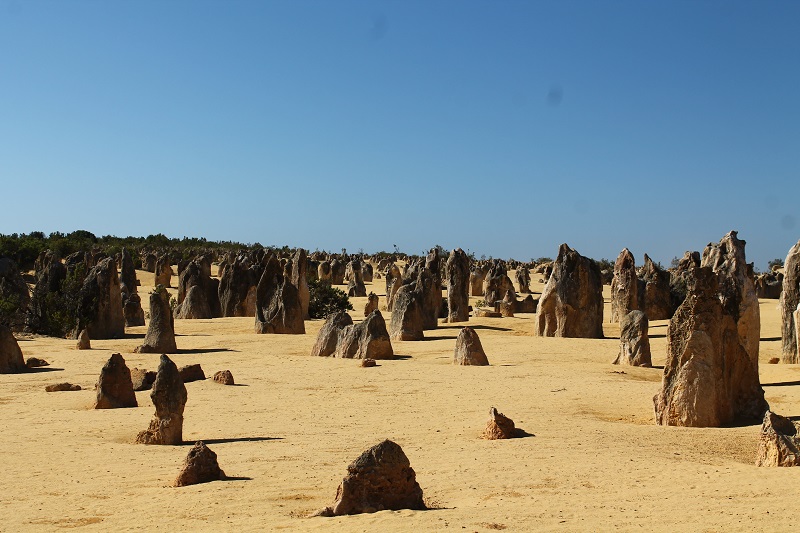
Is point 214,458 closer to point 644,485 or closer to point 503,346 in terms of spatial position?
point 644,485

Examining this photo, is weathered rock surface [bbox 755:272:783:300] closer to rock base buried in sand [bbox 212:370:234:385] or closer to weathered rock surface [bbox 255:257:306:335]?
weathered rock surface [bbox 255:257:306:335]

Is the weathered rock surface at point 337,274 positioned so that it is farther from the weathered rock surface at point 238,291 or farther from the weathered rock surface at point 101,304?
the weathered rock surface at point 101,304

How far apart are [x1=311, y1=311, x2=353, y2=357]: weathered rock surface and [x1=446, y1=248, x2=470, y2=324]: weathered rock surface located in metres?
8.96

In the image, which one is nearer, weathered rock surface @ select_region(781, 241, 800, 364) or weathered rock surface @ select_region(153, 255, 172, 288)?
weathered rock surface @ select_region(781, 241, 800, 364)

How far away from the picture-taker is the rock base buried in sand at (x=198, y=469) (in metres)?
7.91

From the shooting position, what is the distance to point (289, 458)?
9.18 m

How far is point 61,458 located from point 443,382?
23.3 feet

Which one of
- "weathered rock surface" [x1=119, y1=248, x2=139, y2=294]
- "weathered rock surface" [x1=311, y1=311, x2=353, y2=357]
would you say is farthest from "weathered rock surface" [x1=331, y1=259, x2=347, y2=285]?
"weathered rock surface" [x1=311, y1=311, x2=353, y2=357]

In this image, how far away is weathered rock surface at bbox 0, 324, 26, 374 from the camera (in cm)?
1620

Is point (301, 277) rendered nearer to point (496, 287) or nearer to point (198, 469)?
point (496, 287)

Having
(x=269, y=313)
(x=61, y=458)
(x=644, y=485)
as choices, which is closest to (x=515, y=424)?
(x=644, y=485)

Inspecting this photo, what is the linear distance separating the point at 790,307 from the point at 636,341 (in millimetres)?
3360

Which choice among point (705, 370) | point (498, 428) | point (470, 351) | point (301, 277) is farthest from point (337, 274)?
point (498, 428)

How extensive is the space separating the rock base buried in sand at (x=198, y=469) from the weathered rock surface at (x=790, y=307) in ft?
41.2
